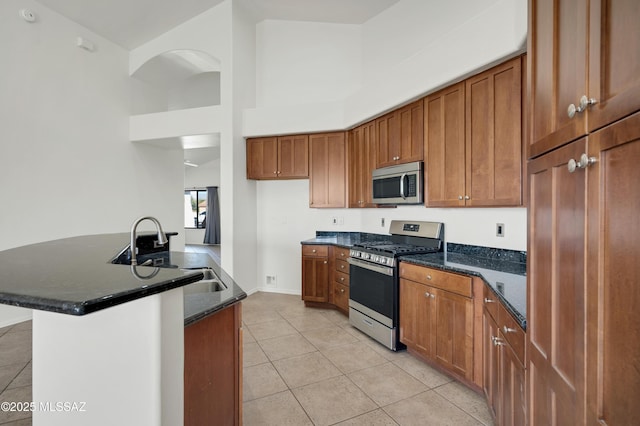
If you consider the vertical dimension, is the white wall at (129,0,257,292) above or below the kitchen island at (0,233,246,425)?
above

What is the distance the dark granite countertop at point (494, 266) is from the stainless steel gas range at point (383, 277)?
0.49ft

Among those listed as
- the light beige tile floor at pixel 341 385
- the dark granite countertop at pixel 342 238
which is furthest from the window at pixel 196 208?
the light beige tile floor at pixel 341 385

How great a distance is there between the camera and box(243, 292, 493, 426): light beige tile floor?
1953 mm

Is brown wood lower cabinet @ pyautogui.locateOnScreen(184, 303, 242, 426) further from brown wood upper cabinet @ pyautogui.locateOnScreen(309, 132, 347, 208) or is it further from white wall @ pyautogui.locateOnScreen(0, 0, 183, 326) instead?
white wall @ pyautogui.locateOnScreen(0, 0, 183, 326)

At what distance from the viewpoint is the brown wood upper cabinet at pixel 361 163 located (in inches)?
143

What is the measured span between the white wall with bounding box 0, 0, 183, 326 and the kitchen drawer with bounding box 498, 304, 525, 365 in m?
4.70

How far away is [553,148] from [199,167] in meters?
10.9

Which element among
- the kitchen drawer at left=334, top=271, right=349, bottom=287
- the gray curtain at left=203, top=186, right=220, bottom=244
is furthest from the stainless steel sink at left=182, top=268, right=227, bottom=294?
the gray curtain at left=203, top=186, right=220, bottom=244

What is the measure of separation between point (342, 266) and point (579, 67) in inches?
125

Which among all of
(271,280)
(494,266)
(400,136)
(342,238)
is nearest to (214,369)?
(494,266)

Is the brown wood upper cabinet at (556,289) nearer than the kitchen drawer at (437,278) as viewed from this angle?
Yes

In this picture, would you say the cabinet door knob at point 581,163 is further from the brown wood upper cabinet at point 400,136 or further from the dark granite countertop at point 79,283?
the brown wood upper cabinet at point 400,136

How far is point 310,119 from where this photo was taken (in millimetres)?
4219

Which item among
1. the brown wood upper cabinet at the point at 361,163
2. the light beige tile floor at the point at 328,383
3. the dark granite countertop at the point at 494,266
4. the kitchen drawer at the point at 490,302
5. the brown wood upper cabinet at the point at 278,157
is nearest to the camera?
the dark granite countertop at the point at 494,266
